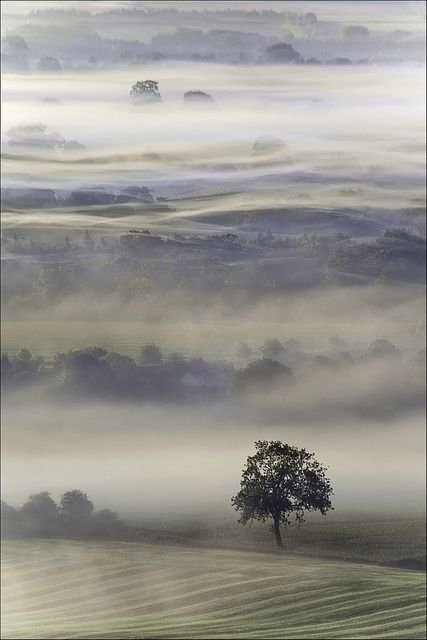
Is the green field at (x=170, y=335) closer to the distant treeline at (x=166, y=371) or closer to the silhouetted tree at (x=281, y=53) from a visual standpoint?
the distant treeline at (x=166, y=371)

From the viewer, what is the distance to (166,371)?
12.2 ft

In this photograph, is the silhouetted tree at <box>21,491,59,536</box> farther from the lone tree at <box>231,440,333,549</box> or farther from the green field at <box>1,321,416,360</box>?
the lone tree at <box>231,440,333,549</box>

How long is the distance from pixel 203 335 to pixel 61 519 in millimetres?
774

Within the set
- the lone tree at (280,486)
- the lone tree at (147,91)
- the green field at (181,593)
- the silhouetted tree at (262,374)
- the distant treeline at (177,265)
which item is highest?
the lone tree at (147,91)

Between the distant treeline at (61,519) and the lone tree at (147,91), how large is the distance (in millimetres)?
1355

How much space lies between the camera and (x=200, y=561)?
367cm

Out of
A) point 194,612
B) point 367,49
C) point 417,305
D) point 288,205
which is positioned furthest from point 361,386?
point 367,49

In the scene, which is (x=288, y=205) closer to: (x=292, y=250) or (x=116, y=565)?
(x=292, y=250)

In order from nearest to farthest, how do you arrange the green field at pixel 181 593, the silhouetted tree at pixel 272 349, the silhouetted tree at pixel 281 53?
the green field at pixel 181 593 → the silhouetted tree at pixel 272 349 → the silhouetted tree at pixel 281 53

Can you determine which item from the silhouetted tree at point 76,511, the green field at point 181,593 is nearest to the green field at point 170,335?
the silhouetted tree at point 76,511

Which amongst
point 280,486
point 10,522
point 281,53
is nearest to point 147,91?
point 281,53

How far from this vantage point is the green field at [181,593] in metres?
3.62

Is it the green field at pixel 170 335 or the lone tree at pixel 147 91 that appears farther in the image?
the lone tree at pixel 147 91

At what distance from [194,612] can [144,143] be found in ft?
5.21
